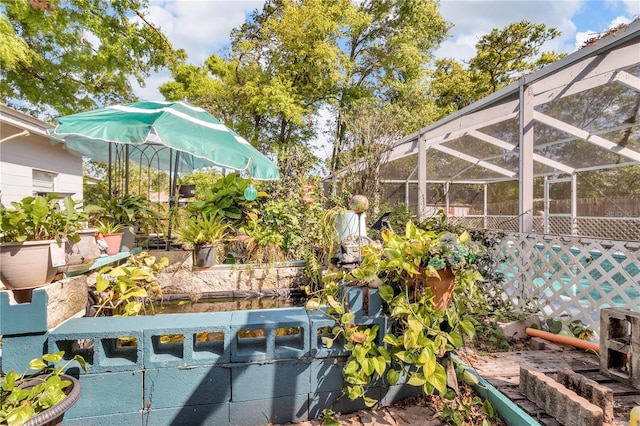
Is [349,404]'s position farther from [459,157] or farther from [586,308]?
[459,157]

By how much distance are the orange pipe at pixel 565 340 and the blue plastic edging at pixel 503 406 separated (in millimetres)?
1153

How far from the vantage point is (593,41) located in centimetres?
295

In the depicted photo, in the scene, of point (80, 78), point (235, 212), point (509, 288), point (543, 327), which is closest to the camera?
point (543, 327)

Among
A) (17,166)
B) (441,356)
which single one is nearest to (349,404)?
(441,356)

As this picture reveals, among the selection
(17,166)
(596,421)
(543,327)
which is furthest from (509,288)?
(17,166)

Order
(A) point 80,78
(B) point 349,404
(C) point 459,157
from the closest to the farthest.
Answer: (B) point 349,404
(C) point 459,157
(A) point 80,78

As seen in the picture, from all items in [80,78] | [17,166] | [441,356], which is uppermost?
[80,78]

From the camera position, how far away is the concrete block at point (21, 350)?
5.43ft

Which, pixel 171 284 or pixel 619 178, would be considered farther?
pixel 619 178

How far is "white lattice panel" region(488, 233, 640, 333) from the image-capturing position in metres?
2.78

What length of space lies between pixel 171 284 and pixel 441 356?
295 centimetres

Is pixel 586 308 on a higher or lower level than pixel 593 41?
lower

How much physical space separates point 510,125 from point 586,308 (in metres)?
3.28

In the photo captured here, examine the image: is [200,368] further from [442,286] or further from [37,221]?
[442,286]
